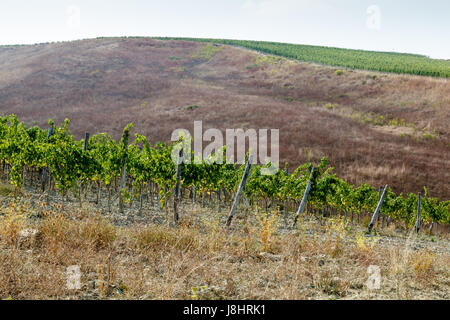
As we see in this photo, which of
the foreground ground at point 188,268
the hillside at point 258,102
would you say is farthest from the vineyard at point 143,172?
the hillside at point 258,102

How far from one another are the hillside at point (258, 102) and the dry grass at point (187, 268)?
53.7ft

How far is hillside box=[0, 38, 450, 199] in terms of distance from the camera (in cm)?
2553

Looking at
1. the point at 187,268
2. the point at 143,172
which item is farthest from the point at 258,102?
the point at 187,268

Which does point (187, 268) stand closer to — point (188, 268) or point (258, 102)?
point (188, 268)

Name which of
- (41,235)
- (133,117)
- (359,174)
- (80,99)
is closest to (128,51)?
(80,99)

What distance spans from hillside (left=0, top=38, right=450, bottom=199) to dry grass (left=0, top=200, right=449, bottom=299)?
1638 cm

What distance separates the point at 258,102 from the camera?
39.9 m

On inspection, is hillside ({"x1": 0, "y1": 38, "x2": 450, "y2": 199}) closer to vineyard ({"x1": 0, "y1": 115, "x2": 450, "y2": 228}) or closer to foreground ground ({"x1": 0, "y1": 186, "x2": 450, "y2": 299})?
vineyard ({"x1": 0, "y1": 115, "x2": 450, "y2": 228})

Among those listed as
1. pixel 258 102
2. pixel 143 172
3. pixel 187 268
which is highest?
pixel 258 102

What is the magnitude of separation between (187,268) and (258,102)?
35.8 m

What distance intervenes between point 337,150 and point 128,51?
184 ft

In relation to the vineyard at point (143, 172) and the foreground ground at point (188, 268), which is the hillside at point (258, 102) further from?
the foreground ground at point (188, 268)

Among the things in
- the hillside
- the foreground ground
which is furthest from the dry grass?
the hillside

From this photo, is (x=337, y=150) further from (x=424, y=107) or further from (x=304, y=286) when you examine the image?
(x=304, y=286)
